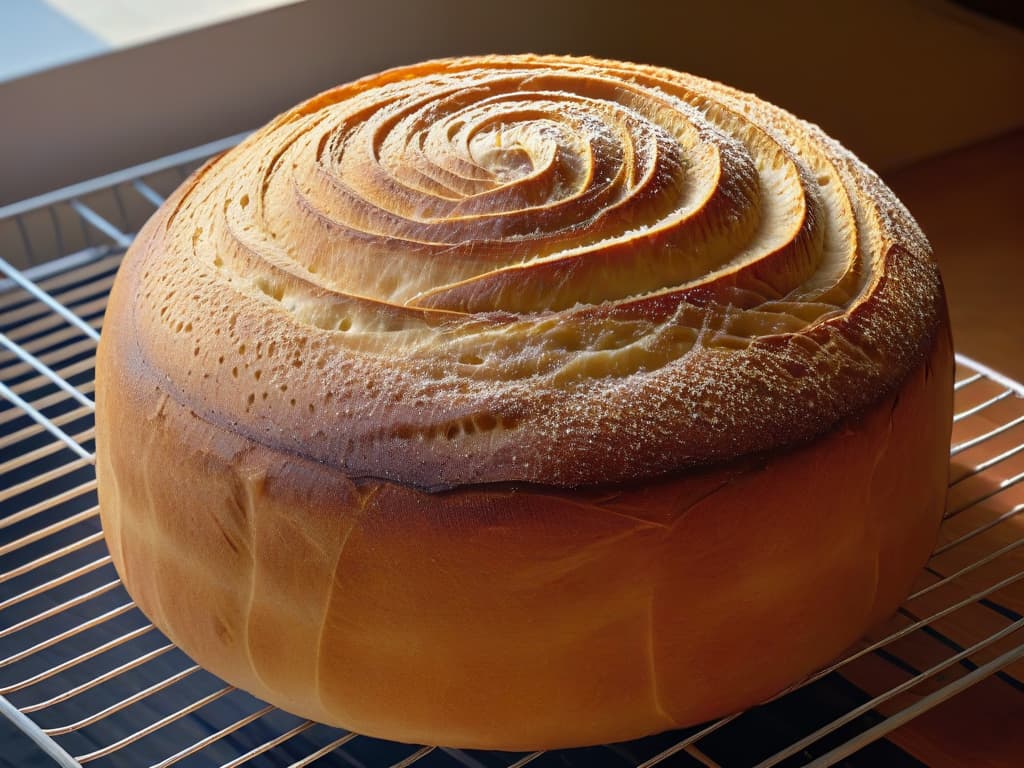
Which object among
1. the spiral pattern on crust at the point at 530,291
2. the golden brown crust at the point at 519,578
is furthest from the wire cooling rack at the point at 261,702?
the spiral pattern on crust at the point at 530,291

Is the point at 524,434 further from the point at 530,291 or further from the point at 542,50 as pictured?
the point at 542,50

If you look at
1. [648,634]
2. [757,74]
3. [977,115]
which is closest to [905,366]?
[648,634]

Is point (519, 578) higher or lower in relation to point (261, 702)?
higher

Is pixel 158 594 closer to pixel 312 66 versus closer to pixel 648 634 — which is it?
pixel 648 634

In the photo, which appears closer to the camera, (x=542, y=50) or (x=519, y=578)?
(x=519, y=578)

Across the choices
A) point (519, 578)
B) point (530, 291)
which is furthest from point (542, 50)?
point (519, 578)

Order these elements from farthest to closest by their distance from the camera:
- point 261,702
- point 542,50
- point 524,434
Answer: point 542,50, point 261,702, point 524,434

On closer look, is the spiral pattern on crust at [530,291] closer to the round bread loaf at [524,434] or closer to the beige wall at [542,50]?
the round bread loaf at [524,434]
